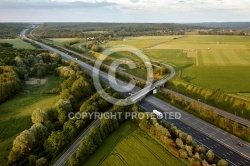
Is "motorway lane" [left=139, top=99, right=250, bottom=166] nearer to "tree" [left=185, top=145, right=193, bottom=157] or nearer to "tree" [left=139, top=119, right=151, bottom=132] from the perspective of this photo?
"tree" [left=185, top=145, right=193, bottom=157]

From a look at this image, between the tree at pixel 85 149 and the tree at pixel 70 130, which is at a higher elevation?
the tree at pixel 70 130

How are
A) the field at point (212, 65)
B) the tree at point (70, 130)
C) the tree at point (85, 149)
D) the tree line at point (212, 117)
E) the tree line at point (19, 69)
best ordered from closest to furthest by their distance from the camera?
1. the tree at point (85, 149)
2. the tree at point (70, 130)
3. the tree line at point (212, 117)
4. the tree line at point (19, 69)
5. the field at point (212, 65)

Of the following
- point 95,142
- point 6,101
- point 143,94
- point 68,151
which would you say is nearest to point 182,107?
point 143,94

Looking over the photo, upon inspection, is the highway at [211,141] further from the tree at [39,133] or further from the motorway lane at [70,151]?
the tree at [39,133]

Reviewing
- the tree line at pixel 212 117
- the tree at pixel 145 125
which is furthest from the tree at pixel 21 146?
the tree line at pixel 212 117

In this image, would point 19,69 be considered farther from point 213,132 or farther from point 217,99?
point 213,132

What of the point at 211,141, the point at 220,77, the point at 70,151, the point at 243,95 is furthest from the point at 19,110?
the point at 220,77
